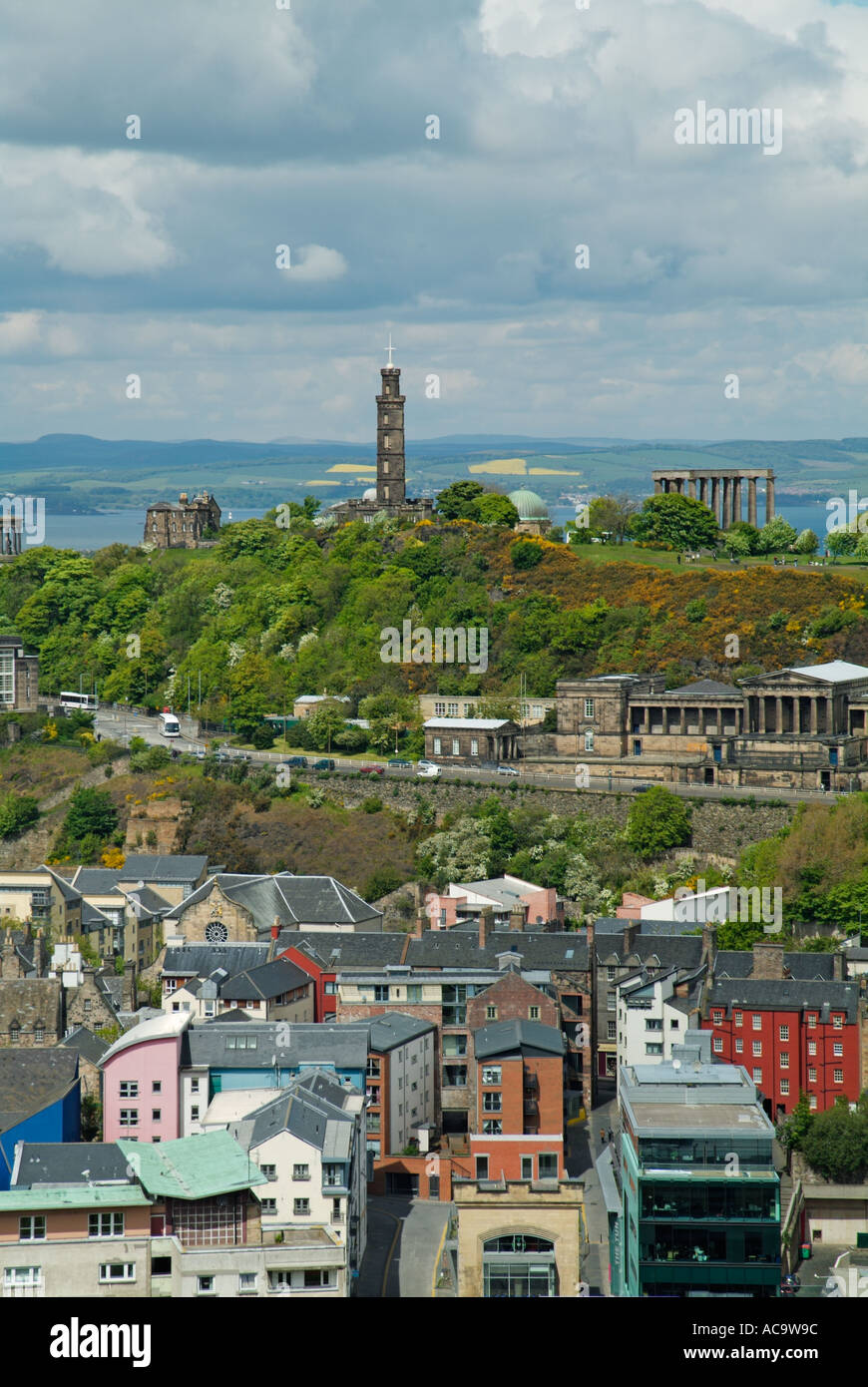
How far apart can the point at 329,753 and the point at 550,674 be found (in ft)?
34.7

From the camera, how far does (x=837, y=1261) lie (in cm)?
3788

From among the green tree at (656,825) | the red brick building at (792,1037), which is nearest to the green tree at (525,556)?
the green tree at (656,825)

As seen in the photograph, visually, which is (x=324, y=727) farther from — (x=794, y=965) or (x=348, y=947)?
(x=794, y=965)

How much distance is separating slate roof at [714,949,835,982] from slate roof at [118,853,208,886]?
81.0 ft

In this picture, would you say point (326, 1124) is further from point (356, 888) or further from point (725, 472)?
point (725, 472)

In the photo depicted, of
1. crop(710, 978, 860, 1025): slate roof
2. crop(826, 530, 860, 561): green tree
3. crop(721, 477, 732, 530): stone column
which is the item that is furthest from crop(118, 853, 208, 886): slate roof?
crop(721, 477, 732, 530): stone column

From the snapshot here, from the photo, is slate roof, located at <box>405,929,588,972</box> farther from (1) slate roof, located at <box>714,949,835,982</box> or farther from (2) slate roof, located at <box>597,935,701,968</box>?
(1) slate roof, located at <box>714,949,835,982</box>

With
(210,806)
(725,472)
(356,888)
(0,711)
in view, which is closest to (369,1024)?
(356,888)

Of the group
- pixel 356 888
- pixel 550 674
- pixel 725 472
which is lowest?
pixel 356 888

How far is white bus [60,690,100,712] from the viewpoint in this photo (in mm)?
94438

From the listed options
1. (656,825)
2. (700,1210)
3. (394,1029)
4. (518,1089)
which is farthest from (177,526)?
(700,1210)

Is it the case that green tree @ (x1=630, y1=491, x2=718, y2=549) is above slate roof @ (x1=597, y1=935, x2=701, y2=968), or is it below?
above

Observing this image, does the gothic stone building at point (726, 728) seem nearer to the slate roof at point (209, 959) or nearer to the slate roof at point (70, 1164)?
the slate roof at point (209, 959)

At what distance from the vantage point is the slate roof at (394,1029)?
43781 millimetres
